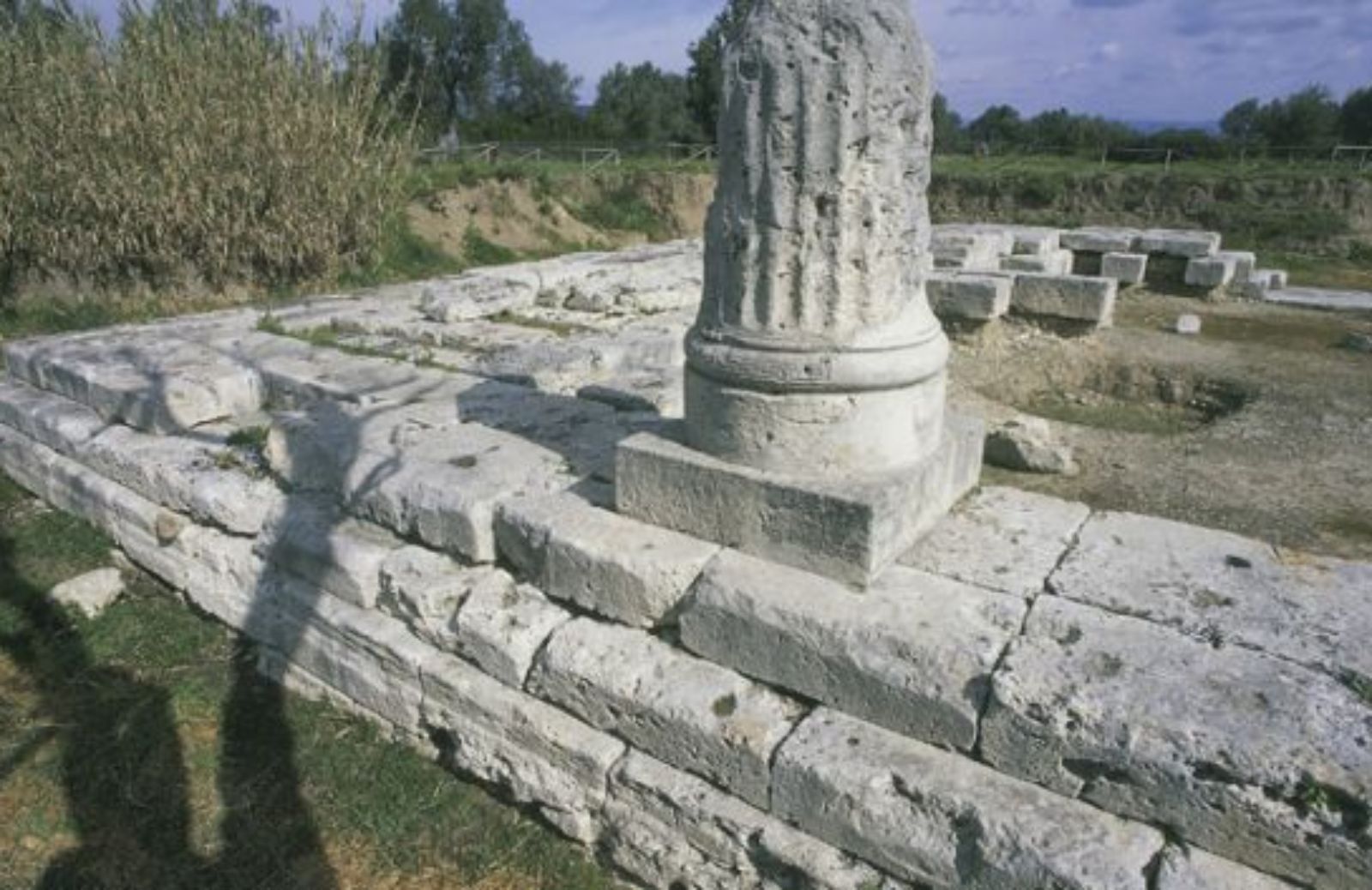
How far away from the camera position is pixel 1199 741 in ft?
7.20

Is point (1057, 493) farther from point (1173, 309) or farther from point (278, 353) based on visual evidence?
point (1173, 309)

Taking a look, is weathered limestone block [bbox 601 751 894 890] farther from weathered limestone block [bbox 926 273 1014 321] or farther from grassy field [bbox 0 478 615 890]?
weathered limestone block [bbox 926 273 1014 321]

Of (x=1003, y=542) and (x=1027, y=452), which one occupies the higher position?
(x=1003, y=542)

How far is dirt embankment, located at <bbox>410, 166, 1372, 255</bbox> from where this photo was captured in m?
15.7

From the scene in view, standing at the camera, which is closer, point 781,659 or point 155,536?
point 781,659

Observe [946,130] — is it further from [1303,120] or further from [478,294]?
[478,294]

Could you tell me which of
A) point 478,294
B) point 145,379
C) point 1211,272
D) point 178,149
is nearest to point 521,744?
point 145,379

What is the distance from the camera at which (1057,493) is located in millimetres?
5094

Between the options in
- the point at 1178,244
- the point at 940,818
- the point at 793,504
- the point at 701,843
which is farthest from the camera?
the point at 1178,244

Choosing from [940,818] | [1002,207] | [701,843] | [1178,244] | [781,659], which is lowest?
[701,843]

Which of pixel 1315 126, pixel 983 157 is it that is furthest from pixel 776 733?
pixel 1315 126

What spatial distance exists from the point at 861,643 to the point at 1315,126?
153 feet

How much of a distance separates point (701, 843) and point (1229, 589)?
1.90m

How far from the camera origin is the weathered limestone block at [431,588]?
3463 millimetres
